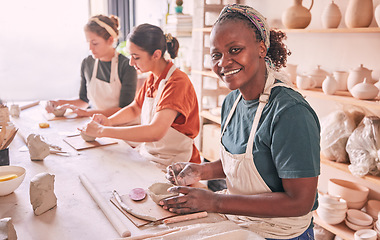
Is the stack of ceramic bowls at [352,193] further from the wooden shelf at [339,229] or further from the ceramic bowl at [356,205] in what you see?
the wooden shelf at [339,229]

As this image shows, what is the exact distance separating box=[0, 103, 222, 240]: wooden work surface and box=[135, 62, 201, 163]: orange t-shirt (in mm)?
351

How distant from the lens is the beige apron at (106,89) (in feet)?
8.57

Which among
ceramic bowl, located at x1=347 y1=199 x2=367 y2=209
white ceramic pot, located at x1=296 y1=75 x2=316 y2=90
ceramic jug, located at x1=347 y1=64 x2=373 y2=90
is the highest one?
ceramic jug, located at x1=347 y1=64 x2=373 y2=90

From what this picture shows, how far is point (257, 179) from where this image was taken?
1.15 metres

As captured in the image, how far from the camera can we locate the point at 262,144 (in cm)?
112

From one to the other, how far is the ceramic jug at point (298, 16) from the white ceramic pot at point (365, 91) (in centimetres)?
67

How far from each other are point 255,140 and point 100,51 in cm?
181

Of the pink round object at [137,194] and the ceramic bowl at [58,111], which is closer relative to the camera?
the pink round object at [137,194]

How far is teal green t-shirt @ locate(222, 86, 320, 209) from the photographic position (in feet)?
3.30

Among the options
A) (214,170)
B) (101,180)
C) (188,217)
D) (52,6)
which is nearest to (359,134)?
(214,170)

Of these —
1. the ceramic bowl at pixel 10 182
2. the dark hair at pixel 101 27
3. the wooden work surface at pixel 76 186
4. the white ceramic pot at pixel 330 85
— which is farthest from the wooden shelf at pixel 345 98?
the ceramic bowl at pixel 10 182

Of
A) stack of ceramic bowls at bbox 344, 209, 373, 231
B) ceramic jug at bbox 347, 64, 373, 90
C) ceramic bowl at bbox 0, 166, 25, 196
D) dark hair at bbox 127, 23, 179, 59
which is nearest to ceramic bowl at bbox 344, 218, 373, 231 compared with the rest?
stack of ceramic bowls at bbox 344, 209, 373, 231

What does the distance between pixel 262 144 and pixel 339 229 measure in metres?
1.43

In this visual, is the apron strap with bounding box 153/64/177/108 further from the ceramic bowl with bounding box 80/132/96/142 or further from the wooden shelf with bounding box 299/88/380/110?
the wooden shelf with bounding box 299/88/380/110
